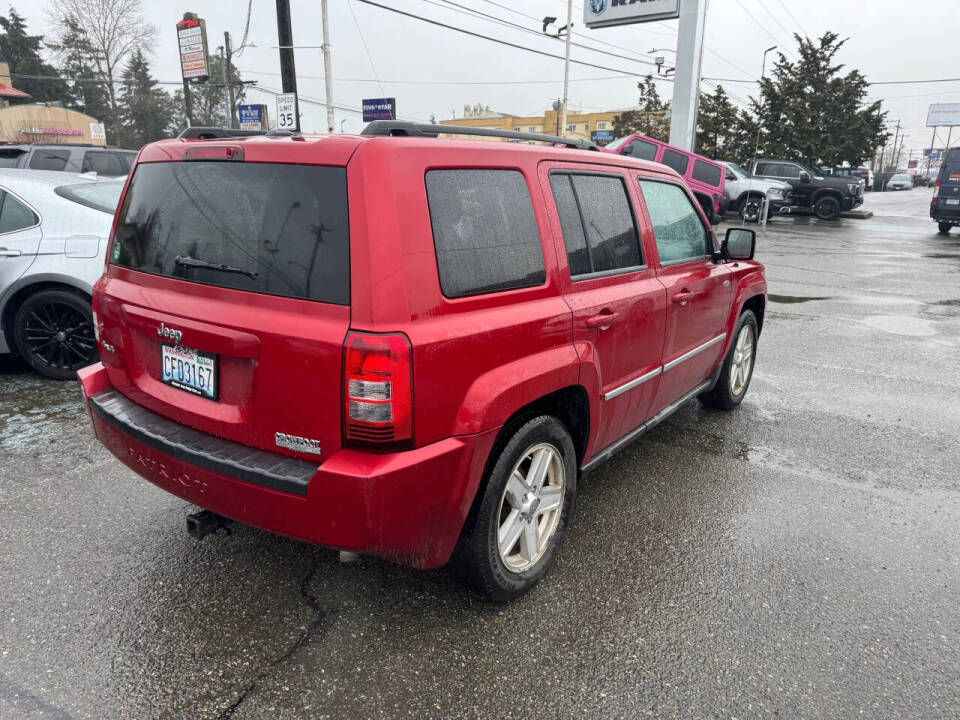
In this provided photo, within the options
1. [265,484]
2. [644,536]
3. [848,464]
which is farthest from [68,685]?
[848,464]

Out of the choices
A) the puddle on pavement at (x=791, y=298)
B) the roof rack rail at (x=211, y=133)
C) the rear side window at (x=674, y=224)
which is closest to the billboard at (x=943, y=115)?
the puddle on pavement at (x=791, y=298)

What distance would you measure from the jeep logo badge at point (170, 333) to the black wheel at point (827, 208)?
28022 millimetres

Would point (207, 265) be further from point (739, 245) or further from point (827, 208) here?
point (827, 208)

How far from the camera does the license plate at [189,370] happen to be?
2326 millimetres

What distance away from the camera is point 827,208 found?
25734 millimetres

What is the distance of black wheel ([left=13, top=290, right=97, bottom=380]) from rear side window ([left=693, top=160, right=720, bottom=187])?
16053mm

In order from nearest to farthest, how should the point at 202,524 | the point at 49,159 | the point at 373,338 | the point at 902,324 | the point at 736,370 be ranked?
the point at 373,338 < the point at 202,524 < the point at 736,370 < the point at 902,324 < the point at 49,159

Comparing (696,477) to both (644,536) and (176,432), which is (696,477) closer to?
(644,536)

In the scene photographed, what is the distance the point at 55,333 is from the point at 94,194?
126cm

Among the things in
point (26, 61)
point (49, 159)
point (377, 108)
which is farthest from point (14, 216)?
point (26, 61)

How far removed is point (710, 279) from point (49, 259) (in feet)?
15.8

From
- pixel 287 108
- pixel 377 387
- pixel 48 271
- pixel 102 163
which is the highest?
pixel 287 108

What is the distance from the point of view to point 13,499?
3.43m

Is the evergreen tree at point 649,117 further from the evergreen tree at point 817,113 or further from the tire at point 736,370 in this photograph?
the tire at point 736,370
